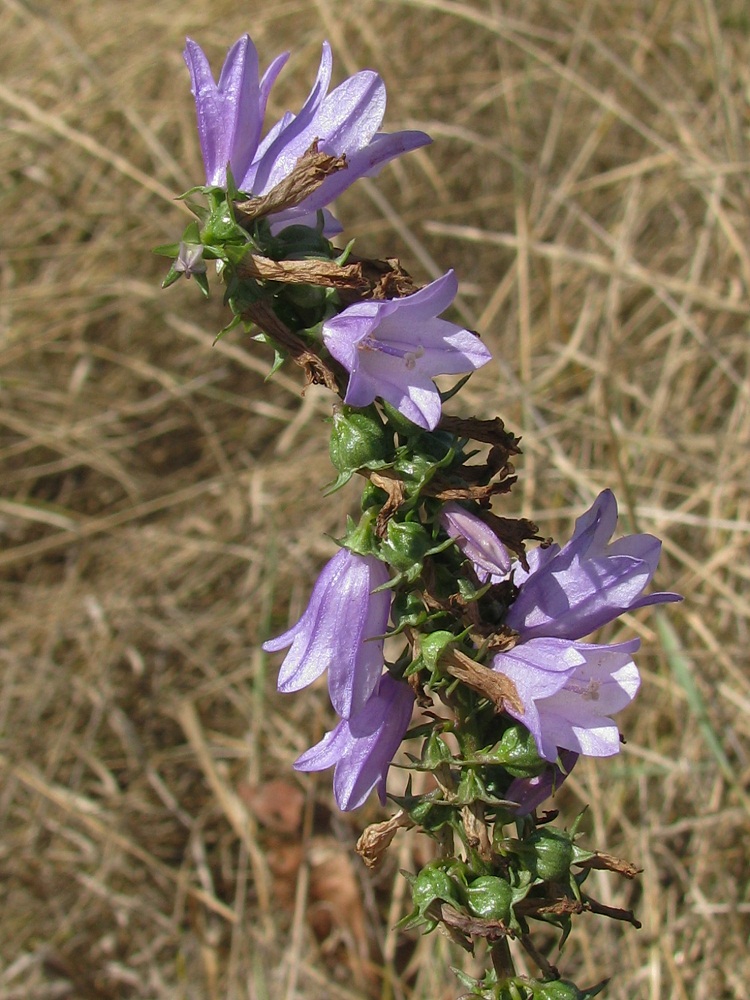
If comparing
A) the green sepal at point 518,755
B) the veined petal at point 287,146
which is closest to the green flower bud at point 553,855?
the green sepal at point 518,755

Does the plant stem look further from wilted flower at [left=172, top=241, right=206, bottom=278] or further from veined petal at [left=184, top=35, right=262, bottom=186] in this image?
veined petal at [left=184, top=35, right=262, bottom=186]

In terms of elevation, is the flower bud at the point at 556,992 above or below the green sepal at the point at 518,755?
below

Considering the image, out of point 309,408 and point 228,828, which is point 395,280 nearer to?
point 228,828

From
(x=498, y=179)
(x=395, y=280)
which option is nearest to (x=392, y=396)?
(x=395, y=280)

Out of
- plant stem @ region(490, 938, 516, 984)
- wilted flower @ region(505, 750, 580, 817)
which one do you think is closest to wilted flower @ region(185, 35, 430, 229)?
wilted flower @ region(505, 750, 580, 817)

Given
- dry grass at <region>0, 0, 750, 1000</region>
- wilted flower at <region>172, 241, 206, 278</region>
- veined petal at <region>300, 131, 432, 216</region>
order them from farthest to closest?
1. dry grass at <region>0, 0, 750, 1000</region>
2. veined petal at <region>300, 131, 432, 216</region>
3. wilted flower at <region>172, 241, 206, 278</region>

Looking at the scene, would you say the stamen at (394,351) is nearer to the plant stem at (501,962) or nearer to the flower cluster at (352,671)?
the flower cluster at (352,671)
